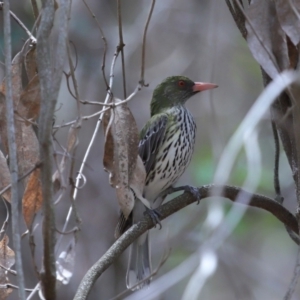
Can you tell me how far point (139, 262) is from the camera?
349 cm

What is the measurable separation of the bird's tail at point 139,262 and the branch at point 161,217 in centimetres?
83

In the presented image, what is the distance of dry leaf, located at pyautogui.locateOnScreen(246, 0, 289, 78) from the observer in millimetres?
1732

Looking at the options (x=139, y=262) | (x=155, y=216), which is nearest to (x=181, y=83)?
(x=139, y=262)

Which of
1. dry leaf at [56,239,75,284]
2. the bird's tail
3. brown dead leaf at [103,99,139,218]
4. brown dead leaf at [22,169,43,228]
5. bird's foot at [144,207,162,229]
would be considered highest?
brown dead leaf at [103,99,139,218]

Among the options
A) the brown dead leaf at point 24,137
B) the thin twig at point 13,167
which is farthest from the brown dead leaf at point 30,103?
the thin twig at point 13,167

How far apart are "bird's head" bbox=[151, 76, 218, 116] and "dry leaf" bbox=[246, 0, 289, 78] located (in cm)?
192

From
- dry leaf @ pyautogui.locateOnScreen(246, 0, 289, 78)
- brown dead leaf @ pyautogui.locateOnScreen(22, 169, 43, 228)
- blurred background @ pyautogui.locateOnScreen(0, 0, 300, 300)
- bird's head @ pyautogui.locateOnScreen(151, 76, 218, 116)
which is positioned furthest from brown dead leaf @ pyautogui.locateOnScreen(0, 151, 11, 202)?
blurred background @ pyautogui.locateOnScreen(0, 0, 300, 300)

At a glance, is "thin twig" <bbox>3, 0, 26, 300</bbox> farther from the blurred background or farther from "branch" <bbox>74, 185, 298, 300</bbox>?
the blurred background

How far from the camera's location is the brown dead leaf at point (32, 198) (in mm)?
1659

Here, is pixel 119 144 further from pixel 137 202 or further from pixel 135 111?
pixel 135 111

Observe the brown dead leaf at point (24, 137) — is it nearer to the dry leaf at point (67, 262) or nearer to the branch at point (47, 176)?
the dry leaf at point (67, 262)

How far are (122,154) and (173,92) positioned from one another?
1.99 metres

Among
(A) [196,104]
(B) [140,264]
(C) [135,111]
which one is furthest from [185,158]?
(A) [196,104]

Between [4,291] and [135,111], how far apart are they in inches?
127
